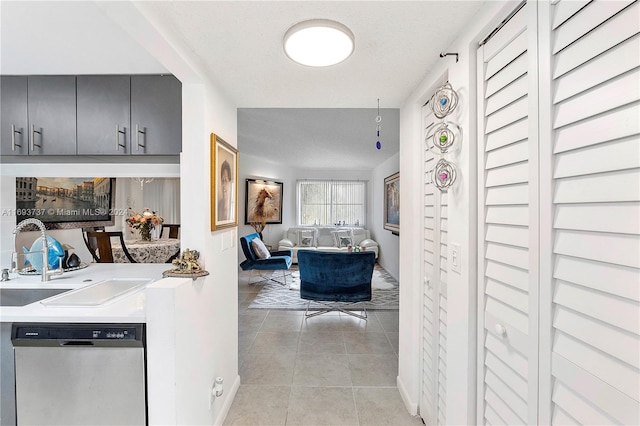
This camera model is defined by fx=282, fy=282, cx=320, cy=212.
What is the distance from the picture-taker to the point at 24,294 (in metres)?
1.75

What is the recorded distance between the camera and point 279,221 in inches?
274

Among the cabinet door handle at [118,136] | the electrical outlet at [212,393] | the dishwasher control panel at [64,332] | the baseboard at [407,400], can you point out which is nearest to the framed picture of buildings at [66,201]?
the cabinet door handle at [118,136]

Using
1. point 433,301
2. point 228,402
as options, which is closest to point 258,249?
point 228,402

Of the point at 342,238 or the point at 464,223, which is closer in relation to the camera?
the point at 464,223

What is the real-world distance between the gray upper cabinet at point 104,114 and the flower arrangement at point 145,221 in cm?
152

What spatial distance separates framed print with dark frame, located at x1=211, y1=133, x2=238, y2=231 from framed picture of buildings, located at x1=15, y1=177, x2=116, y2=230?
5.21 ft

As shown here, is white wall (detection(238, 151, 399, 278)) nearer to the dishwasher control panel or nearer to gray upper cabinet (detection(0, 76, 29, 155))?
gray upper cabinet (detection(0, 76, 29, 155))

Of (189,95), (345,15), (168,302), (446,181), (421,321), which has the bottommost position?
(421,321)

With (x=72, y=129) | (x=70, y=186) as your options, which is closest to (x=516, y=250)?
(x=72, y=129)

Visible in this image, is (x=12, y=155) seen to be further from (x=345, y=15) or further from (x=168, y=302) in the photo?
(x=345, y=15)

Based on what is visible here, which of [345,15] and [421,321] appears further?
[421,321]

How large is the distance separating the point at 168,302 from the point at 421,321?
4.92ft

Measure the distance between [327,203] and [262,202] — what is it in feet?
6.01

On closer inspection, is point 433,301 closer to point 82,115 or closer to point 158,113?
point 158,113
